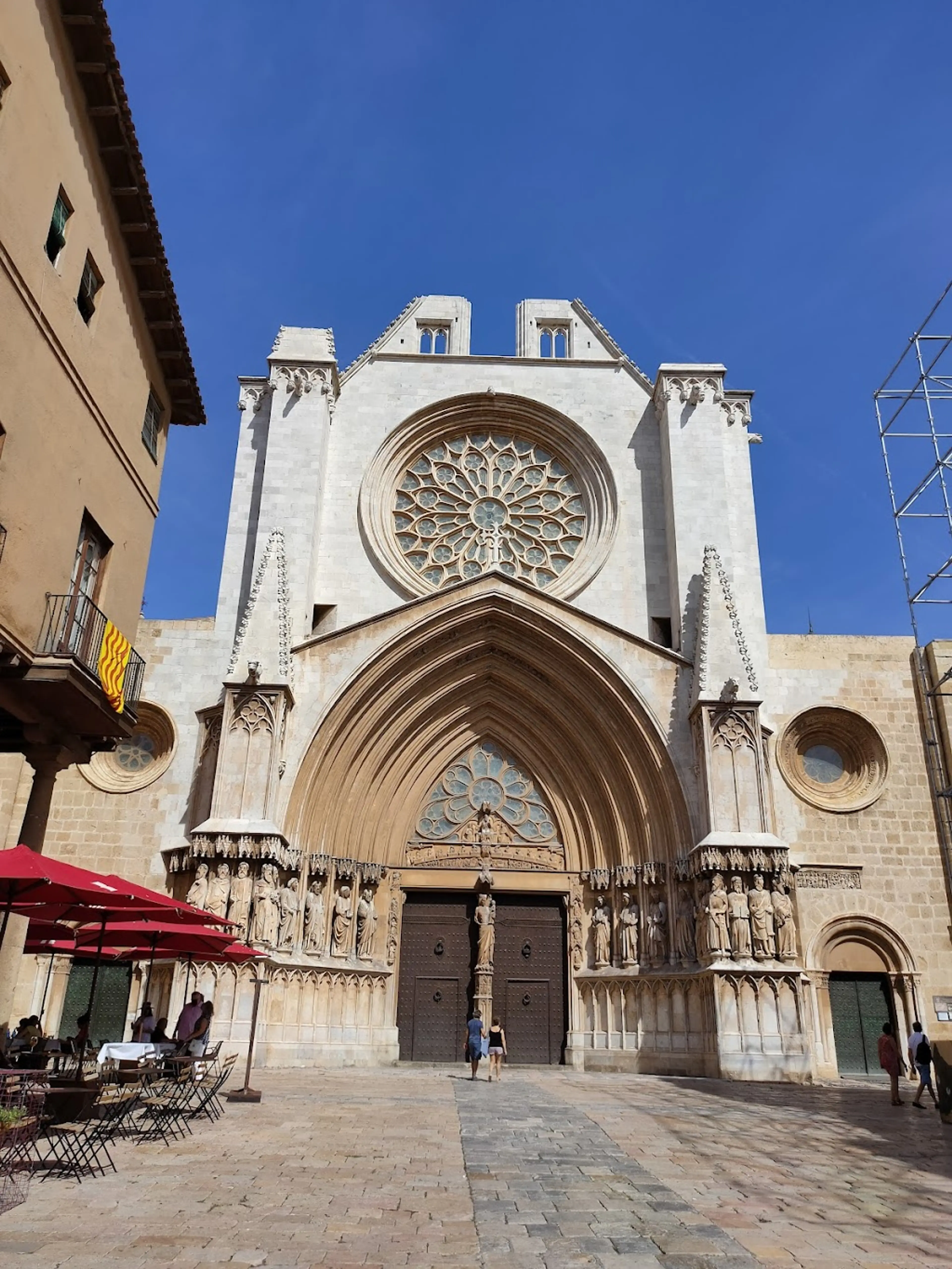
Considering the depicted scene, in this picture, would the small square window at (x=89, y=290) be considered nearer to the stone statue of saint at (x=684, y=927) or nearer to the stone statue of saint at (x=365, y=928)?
the stone statue of saint at (x=365, y=928)

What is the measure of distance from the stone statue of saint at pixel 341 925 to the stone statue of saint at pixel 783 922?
727cm

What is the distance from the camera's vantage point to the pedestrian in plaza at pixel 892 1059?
12750 millimetres

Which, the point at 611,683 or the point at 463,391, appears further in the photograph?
the point at 463,391

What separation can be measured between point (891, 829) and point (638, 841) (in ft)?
16.4

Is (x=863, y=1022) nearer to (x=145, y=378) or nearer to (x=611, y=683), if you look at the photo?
(x=611, y=683)

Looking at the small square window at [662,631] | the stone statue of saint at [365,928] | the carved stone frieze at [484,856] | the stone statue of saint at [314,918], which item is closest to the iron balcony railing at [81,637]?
the stone statue of saint at [314,918]

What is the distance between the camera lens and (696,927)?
16.3 m

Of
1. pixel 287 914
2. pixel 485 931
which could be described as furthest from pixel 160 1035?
pixel 485 931

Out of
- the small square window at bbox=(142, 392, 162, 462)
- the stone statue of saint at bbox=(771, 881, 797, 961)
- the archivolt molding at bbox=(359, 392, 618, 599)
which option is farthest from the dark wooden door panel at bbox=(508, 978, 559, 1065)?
the small square window at bbox=(142, 392, 162, 462)

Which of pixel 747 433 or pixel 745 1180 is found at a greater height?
pixel 747 433

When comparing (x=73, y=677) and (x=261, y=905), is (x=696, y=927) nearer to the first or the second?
(x=261, y=905)

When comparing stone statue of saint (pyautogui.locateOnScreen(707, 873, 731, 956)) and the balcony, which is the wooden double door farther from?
the balcony

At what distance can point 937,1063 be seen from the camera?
1114cm

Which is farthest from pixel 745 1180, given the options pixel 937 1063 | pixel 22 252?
pixel 22 252
